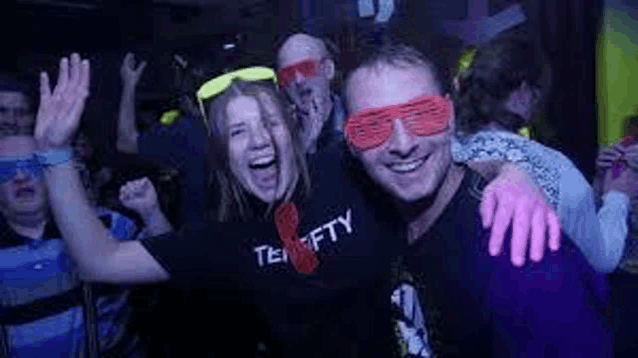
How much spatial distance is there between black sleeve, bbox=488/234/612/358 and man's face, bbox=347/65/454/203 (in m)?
0.35

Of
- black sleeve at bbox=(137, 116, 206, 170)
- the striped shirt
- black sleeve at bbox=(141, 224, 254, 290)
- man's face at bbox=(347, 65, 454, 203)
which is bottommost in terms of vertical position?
the striped shirt

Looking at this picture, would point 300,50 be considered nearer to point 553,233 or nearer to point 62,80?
point 62,80

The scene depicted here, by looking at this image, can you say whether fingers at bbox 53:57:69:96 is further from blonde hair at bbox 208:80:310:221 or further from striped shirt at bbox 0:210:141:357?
striped shirt at bbox 0:210:141:357

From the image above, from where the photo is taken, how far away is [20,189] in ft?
8.39

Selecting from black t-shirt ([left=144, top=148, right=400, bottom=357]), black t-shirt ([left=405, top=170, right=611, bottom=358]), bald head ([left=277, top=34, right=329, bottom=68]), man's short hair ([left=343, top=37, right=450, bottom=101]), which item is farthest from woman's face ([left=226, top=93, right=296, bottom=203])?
bald head ([left=277, top=34, right=329, bottom=68])

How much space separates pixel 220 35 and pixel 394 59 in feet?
16.7

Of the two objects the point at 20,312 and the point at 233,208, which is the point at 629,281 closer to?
the point at 233,208

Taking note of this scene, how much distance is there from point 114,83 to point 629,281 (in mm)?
4759

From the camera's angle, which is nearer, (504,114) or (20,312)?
(504,114)

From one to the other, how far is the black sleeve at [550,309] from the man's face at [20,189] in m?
1.81

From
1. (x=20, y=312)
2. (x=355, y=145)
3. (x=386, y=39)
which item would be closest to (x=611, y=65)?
(x=386, y=39)

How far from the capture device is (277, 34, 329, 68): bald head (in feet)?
11.1

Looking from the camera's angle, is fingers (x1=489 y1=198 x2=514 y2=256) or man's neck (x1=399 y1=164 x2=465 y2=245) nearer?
fingers (x1=489 y1=198 x2=514 y2=256)

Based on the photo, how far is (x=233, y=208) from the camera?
7.28ft
